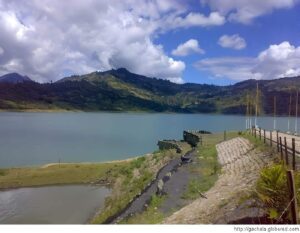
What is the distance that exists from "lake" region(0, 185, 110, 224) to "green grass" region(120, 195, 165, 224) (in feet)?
37.9

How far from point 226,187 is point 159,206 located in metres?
3.41

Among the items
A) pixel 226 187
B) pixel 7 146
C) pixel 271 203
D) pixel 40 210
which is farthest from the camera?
pixel 7 146

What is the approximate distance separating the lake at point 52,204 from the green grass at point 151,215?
37.9 feet

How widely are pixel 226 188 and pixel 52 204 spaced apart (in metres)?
22.7

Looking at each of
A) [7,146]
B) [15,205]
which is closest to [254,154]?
[15,205]

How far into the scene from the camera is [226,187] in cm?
2080

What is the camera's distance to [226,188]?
20422mm

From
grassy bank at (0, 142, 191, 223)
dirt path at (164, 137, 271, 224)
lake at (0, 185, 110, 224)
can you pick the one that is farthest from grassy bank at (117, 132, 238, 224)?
lake at (0, 185, 110, 224)

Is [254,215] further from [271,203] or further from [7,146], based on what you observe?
[7,146]

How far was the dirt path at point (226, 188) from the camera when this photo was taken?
14672mm

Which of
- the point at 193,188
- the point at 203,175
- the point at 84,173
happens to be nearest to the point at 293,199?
the point at 193,188

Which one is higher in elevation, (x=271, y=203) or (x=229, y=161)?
(x=271, y=203)

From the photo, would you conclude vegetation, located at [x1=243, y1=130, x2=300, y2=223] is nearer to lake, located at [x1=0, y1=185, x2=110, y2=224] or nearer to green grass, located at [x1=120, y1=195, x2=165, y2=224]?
green grass, located at [x1=120, y1=195, x2=165, y2=224]

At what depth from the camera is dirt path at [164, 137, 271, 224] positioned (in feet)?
48.1
